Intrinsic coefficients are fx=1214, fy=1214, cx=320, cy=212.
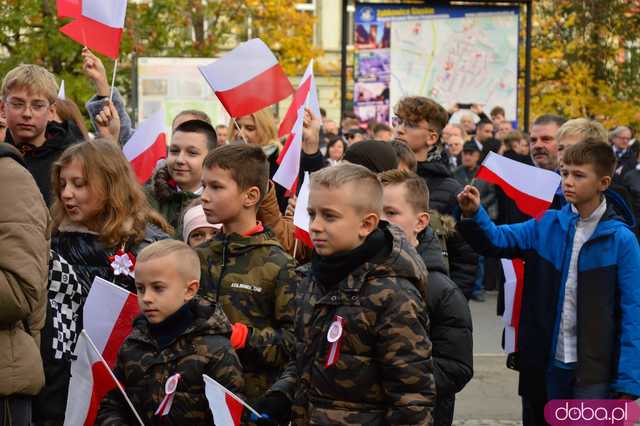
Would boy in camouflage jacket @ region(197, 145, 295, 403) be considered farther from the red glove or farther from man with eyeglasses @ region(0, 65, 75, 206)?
man with eyeglasses @ region(0, 65, 75, 206)

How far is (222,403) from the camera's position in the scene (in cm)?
414

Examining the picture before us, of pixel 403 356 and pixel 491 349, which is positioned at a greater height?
pixel 403 356

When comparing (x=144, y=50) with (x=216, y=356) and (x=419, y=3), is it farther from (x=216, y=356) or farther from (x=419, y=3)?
(x=216, y=356)

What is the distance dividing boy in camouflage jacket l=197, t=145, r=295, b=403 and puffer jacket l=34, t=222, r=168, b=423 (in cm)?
42

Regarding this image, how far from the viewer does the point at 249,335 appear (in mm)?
4645

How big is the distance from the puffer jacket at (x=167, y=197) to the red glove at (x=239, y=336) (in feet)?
5.62

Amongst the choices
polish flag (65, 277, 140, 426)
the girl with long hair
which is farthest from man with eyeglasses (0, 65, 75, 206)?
polish flag (65, 277, 140, 426)

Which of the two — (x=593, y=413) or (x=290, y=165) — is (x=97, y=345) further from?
(x=593, y=413)

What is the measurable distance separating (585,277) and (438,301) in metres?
1.12

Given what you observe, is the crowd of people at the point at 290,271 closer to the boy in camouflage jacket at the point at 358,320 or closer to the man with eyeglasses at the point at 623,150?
the boy in camouflage jacket at the point at 358,320

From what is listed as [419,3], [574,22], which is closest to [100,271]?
[419,3]

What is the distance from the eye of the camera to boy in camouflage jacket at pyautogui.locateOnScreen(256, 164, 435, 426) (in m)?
4.07

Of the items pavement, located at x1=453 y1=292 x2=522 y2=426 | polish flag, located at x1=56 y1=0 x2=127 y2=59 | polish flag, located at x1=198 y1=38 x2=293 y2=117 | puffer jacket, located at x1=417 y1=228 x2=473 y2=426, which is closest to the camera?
puffer jacket, located at x1=417 y1=228 x2=473 y2=426

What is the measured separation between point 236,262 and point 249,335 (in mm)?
356
